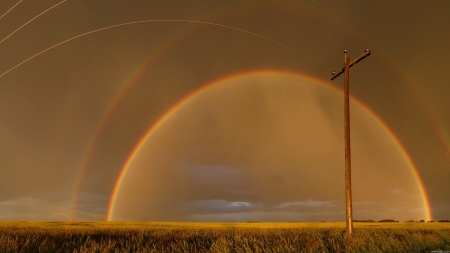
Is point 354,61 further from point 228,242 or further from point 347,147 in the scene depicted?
point 228,242

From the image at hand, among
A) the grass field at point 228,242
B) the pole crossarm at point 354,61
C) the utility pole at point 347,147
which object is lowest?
the grass field at point 228,242

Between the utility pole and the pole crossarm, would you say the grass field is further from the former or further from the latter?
the pole crossarm

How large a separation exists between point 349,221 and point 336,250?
5576 millimetres

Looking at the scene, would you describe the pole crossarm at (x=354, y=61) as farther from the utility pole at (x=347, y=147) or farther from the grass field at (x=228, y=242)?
the grass field at (x=228, y=242)

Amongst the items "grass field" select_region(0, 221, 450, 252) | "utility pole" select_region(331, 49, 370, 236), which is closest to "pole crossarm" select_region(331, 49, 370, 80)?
"utility pole" select_region(331, 49, 370, 236)

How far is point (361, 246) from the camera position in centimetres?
1384

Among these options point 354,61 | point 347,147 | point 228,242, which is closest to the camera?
point 228,242

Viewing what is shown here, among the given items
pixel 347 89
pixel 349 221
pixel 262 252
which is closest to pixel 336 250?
pixel 262 252

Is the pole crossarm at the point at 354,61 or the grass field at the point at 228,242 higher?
the pole crossarm at the point at 354,61

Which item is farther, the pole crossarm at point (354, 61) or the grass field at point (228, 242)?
the pole crossarm at point (354, 61)

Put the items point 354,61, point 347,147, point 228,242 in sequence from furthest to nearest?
point 354,61, point 347,147, point 228,242

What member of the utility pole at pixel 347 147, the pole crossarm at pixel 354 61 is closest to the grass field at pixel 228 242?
the utility pole at pixel 347 147

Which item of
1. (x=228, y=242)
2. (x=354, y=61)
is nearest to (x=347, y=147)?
(x=354, y=61)

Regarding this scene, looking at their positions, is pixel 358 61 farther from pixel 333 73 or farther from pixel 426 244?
pixel 426 244
